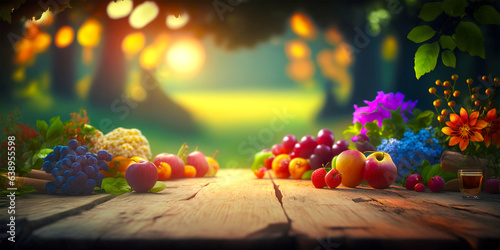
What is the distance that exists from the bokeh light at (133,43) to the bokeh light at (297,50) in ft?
4.39

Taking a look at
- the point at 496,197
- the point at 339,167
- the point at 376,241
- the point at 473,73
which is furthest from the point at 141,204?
the point at 473,73

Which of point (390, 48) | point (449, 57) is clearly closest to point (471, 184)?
point (449, 57)

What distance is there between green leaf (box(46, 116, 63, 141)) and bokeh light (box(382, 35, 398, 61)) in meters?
2.61

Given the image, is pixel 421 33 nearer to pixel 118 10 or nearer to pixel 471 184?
pixel 471 184

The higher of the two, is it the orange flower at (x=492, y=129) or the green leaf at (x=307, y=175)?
the orange flower at (x=492, y=129)

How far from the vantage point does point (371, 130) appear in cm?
229

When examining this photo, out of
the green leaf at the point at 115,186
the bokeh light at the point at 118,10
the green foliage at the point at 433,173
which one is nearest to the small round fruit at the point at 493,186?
the green foliage at the point at 433,173

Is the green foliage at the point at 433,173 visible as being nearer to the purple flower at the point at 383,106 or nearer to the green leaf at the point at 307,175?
the purple flower at the point at 383,106

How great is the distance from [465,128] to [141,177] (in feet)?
4.80

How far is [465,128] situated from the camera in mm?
1621

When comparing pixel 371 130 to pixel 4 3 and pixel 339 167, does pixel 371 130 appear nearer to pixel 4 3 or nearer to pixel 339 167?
pixel 339 167

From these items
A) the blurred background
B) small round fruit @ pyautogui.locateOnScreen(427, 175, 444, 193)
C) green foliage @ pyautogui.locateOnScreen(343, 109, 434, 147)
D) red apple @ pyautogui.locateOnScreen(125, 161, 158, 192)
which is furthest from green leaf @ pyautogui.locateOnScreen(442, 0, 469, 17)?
the blurred background

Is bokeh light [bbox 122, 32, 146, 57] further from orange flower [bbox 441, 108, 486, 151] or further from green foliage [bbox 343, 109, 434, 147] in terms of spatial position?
orange flower [bbox 441, 108, 486, 151]

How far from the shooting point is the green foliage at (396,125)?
2164 millimetres
